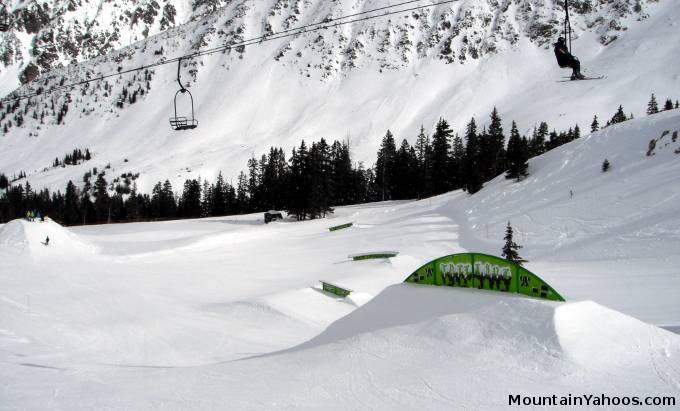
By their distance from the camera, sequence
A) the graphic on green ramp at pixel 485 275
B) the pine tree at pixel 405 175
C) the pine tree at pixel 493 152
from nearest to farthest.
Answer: the graphic on green ramp at pixel 485 275
the pine tree at pixel 493 152
the pine tree at pixel 405 175

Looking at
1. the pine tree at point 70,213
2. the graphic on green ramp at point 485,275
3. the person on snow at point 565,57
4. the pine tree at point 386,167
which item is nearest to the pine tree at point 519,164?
the person on snow at point 565,57

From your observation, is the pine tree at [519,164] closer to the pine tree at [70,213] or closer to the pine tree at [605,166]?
the pine tree at [605,166]

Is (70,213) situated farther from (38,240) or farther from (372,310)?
(372,310)

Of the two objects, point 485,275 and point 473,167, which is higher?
point 473,167

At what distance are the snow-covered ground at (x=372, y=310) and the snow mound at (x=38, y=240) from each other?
0.57 ft

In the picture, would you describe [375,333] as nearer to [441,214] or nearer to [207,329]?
[207,329]

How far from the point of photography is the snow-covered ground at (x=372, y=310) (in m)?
6.11

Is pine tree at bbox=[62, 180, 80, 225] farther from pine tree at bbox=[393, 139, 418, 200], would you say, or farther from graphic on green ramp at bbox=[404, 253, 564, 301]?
graphic on green ramp at bbox=[404, 253, 564, 301]

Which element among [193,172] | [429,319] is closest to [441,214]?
[429,319]

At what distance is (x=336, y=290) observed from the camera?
1859 centimetres

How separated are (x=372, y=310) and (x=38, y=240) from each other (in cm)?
3045

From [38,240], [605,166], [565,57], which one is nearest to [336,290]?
[565,57]

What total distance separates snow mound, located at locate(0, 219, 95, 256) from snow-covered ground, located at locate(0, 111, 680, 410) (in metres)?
0.17

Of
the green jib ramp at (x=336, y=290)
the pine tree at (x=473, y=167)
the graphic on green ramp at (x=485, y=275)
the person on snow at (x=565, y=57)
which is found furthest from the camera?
the pine tree at (x=473, y=167)
